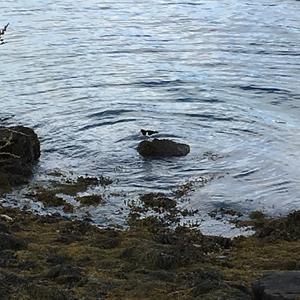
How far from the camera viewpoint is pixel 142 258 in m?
8.42

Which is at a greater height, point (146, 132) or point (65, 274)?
point (65, 274)

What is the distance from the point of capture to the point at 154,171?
47.8 feet

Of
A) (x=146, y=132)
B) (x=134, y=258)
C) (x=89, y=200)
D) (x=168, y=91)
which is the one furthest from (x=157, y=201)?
(x=168, y=91)

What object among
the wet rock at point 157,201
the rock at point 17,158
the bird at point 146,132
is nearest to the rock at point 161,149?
the bird at point 146,132

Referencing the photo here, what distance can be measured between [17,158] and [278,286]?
818 cm

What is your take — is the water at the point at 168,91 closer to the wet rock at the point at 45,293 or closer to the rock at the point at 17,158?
the rock at the point at 17,158

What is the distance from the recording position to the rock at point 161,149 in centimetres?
1538

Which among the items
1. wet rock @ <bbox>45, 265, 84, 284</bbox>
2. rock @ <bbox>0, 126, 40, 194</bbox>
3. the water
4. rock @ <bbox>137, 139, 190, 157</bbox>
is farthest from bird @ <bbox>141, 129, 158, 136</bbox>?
wet rock @ <bbox>45, 265, 84, 284</bbox>

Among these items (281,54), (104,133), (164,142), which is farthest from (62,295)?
(281,54)

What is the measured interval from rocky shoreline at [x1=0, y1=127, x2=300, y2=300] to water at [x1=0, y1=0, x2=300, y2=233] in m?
1.70

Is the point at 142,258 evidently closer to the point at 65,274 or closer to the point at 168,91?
the point at 65,274

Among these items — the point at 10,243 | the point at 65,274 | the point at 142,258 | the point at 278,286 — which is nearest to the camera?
the point at 278,286

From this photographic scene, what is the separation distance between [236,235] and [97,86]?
12.8 meters

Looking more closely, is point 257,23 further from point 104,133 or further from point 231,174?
point 231,174
